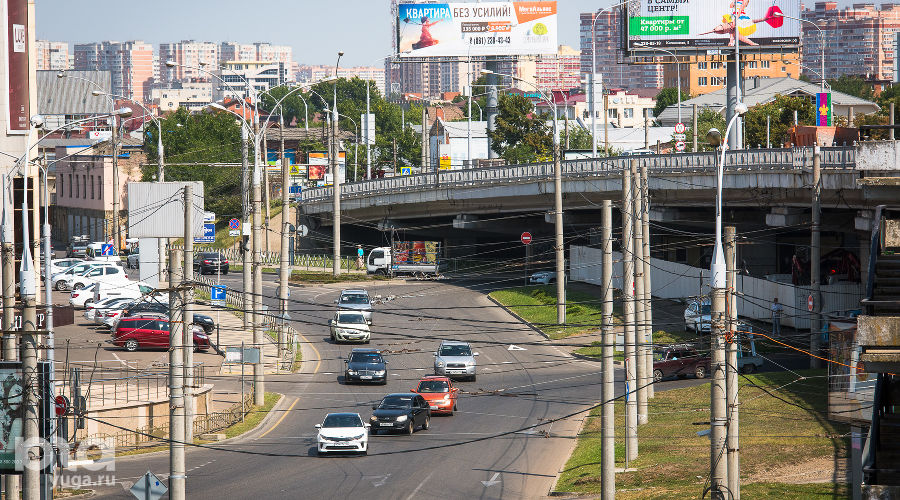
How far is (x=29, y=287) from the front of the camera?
66.0 feet

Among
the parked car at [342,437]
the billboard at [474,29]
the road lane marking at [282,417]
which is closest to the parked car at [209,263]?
the road lane marking at [282,417]

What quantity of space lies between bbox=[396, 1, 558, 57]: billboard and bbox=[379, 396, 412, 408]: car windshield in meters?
71.9

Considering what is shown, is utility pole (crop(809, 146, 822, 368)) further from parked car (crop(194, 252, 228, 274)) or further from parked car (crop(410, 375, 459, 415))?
parked car (crop(194, 252, 228, 274))

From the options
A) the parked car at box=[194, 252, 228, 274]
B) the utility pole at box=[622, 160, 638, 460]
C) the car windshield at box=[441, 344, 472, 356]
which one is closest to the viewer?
the utility pole at box=[622, 160, 638, 460]

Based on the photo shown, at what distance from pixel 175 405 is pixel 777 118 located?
275 ft

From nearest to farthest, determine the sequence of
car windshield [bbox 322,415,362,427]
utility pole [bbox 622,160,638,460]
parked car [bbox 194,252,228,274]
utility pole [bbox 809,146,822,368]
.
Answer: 1. utility pole [bbox 622,160,638,460]
2. car windshield [bbox 322,415,362,427]
3. utility pole [bbox 809,146,822,368]
4. parked car [bbox 194,252,228,274]

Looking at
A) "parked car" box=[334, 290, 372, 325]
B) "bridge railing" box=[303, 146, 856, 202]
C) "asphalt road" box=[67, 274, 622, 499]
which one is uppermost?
"bridge railing" box=[303, 146, 856, 202]

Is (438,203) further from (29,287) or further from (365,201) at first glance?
(29,287)

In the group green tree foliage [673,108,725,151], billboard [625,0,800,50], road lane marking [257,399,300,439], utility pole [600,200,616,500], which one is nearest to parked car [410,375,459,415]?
road lane marking [257,399,300,439]

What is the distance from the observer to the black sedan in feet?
111

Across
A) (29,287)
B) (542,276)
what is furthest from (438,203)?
(29,287)

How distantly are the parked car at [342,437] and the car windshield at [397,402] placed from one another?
2.97 metres

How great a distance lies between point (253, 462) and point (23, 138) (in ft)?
78.4

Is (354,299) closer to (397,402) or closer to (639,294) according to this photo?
(397,402)
